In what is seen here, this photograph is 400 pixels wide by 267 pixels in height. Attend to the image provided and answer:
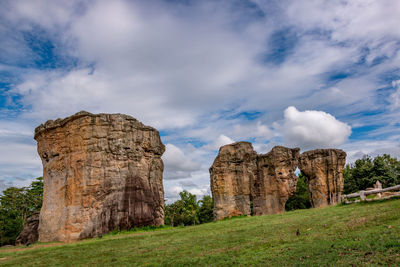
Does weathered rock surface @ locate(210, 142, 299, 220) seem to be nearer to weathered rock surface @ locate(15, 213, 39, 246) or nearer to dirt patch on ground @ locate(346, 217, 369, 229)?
weathered rock surface @ locate(15, 213, 39, 246)

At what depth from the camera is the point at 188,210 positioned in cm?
6450

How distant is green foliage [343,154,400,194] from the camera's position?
49.9 m

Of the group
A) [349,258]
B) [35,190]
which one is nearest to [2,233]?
[35,190]

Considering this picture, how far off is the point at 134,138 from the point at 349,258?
22470 mm

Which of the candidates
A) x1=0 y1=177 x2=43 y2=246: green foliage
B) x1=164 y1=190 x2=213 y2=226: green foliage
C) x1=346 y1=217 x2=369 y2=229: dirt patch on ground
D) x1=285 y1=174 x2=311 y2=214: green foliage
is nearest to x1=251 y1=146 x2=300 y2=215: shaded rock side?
x1=346 y1=217 x2=369 y2=229: dirt patch on ground

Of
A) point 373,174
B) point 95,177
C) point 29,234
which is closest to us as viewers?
point 95,177

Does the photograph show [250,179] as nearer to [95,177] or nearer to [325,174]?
[325,174]

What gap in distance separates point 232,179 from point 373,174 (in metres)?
30.5

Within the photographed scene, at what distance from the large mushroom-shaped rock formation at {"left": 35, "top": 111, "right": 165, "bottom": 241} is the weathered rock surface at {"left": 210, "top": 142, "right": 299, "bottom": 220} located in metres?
8.82

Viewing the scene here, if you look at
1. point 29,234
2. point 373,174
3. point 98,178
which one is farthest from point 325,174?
point 29,234

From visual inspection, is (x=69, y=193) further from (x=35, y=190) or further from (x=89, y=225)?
(x=35, y=190)

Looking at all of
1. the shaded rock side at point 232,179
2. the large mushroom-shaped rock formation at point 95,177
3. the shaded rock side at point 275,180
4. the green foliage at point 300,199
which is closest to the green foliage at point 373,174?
the green foliage at point 300,199

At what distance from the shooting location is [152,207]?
28.0 metres

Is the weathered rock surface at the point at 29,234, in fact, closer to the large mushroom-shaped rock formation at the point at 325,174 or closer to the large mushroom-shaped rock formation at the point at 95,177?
the large mushroom-shaped rock formation at the point at 95,177
